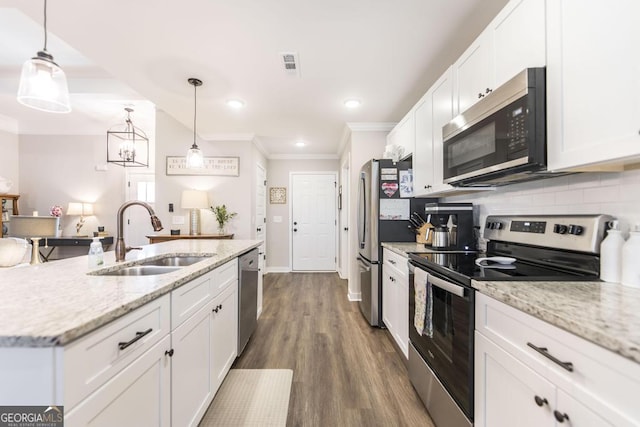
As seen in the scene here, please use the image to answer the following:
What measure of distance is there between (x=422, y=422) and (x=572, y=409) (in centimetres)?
108

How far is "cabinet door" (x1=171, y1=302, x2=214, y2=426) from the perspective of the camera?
1.17m

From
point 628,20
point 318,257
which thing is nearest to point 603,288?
point 628,20

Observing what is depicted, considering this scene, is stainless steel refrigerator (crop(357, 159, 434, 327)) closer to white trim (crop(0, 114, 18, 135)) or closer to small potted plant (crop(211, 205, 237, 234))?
small potted plant (crop(211, 205, 237, 234))

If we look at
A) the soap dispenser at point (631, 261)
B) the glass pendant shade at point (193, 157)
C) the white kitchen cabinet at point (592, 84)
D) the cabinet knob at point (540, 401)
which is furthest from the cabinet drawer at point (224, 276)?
the soap dispenser at point (631, 261)

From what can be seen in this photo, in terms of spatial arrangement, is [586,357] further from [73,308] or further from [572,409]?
[73,308]

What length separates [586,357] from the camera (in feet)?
2.29

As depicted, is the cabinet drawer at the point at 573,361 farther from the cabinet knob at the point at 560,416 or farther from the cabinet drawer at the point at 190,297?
the cabinet drawer at the point at 190,297

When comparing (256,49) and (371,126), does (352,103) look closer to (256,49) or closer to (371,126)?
(371,126)

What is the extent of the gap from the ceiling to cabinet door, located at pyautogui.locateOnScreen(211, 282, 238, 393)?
1.81 metres

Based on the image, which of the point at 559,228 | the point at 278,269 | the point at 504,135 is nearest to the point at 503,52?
the point at 504,135

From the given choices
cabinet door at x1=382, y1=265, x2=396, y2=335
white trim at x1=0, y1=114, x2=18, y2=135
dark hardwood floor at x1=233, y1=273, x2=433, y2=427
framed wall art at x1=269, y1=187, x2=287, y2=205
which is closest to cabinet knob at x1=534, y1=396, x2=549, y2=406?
dark hardwood floor at x1=233, y1=273, x2=433, y2=427

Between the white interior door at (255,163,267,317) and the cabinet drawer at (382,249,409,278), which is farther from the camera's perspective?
the white interior door at (255,163,267,317)

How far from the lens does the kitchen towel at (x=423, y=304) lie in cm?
155

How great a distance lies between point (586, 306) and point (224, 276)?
5.89 ft
